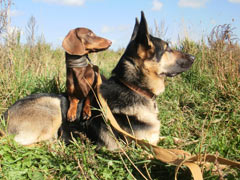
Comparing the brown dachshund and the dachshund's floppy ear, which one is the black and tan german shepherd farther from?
the dachshund's floppy ear

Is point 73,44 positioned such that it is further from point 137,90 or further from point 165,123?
point 165,123

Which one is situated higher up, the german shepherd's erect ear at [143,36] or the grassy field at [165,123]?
the german shepherd's erect ear at [143,36]

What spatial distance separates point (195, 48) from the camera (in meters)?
6.50

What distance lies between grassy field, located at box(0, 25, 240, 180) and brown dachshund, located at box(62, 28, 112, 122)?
49 cm

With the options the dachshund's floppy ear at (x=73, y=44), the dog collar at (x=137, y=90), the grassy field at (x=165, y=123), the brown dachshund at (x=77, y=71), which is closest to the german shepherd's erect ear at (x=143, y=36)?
the dog collar at (x=137, y=90)

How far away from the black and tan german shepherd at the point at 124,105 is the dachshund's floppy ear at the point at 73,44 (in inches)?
22.8

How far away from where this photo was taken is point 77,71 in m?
3.10

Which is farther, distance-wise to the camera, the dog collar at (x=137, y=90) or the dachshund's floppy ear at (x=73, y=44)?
the dachshund's floppy ear at (x=73, y=44)

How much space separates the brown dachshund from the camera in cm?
310

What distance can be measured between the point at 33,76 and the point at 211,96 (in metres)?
3.89

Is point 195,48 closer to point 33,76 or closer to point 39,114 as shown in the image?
point 33,76

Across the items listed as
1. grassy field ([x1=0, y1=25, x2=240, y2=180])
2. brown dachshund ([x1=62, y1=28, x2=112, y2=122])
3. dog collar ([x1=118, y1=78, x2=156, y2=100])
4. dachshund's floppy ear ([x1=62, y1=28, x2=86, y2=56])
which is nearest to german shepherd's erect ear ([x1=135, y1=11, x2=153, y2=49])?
dog collar ([x1=118, y1=78, x2=156, y2=100])

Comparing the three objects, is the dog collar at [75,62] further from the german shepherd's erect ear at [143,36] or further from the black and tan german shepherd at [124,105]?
the german shepherd's erect ear at [143,36]

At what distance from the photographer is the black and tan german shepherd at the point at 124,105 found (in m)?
2.95
